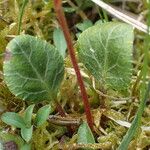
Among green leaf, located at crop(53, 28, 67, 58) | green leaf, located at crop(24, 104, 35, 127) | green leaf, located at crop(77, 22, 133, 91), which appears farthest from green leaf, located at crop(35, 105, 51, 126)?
green leaf, located at crop(53, 28, 67, 58)

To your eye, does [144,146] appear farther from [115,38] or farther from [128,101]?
[115,38]

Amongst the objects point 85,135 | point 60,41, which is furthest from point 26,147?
Answer: point 60,41

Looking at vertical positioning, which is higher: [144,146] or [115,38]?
[115,38]

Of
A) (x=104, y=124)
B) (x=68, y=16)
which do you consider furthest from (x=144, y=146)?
(x=68, y=16)

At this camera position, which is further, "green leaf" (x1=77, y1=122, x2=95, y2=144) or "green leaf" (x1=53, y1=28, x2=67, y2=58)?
"green leaf" (x1=53, y1=28, x2=67, y2=58)

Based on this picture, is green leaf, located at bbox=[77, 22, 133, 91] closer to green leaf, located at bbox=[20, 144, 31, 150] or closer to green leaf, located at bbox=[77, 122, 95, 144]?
green leaf, located at bbox=[77, 122, 95, 144]
